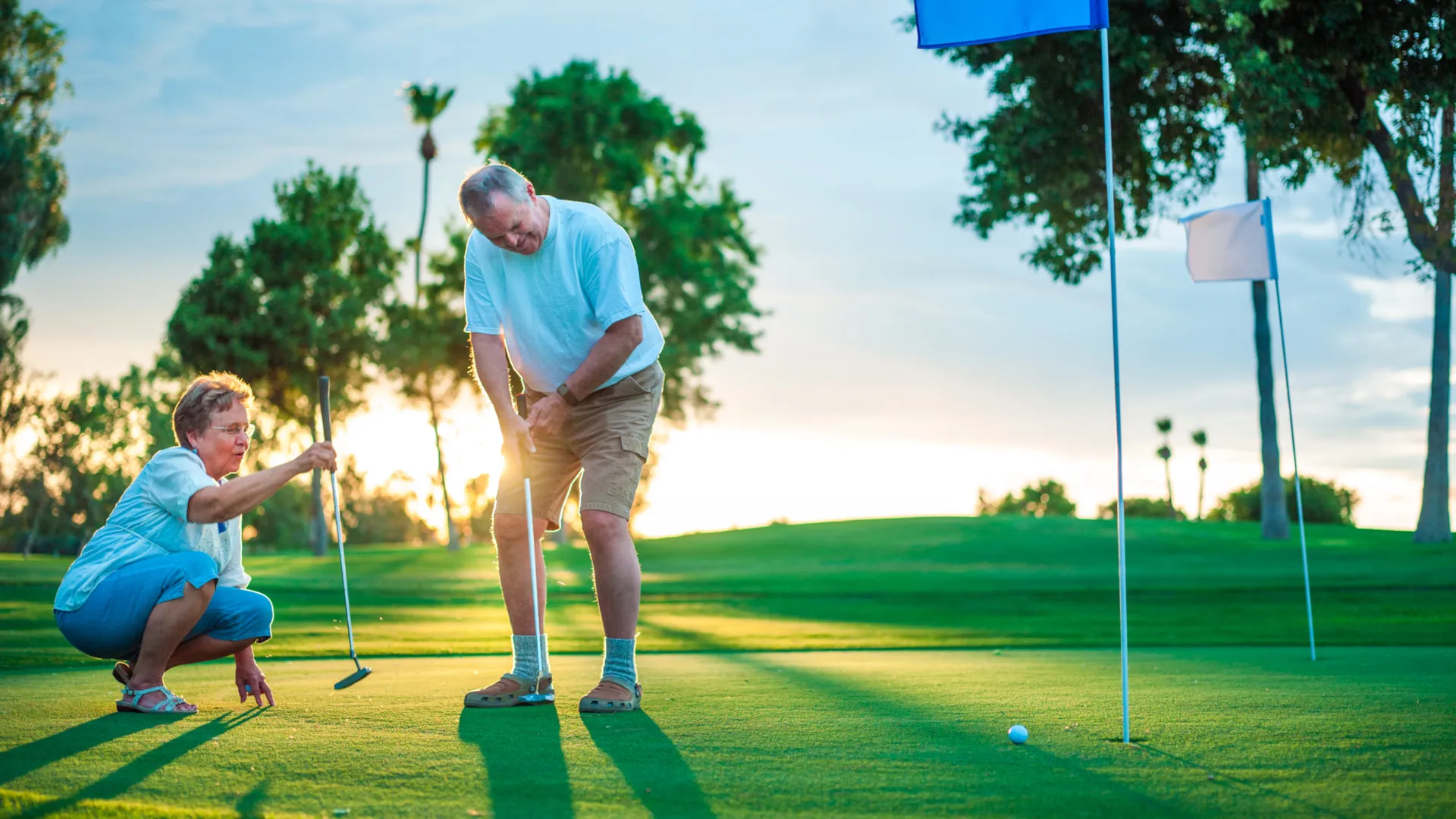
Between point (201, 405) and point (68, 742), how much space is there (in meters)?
1.43

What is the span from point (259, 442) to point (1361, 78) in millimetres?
44126

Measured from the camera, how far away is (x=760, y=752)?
3971mm

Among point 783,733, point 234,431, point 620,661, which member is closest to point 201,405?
point 234,431

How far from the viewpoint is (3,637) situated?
1132 cm

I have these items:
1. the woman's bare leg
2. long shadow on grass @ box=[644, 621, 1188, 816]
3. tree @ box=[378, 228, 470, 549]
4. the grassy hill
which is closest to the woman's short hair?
the woman's bare leg

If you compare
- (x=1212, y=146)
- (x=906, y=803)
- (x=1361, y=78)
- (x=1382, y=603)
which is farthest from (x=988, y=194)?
(x=906, y=803)

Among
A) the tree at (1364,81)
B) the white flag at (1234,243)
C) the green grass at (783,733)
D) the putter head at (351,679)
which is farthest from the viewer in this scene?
the tree at (1364,81)

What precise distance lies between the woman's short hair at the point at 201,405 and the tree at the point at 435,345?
3056 centimetres

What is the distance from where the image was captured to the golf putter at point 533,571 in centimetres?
522

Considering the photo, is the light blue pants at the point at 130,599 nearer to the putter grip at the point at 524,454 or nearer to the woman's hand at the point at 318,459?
the woman's hand at the point at 318,459

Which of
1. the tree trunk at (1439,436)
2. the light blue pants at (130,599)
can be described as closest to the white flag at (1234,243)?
the light blue pants at (130,599)

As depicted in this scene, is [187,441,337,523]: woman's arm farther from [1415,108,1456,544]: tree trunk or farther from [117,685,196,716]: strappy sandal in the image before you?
[1415,108,1456,544]: tree trunk

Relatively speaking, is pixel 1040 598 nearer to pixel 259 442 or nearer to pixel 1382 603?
pixel 1382 603

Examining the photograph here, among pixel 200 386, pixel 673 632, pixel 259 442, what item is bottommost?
pixel 673 632
